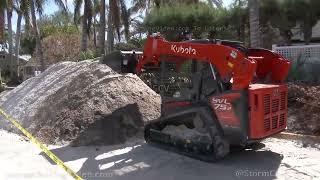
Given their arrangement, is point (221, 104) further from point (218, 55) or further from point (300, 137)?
point (300, 137)

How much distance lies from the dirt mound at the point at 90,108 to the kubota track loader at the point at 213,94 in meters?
1.00

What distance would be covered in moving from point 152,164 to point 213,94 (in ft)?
5.29

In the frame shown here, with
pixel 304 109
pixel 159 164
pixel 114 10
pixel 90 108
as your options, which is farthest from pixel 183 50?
pixel 114 10

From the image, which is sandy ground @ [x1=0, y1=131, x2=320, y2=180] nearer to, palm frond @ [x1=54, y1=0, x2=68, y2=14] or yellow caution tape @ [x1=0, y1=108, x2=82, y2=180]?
yellow caution tape @ [x1=0, y1=108, x2=82, y2=180]

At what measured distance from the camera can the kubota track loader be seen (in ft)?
27.9

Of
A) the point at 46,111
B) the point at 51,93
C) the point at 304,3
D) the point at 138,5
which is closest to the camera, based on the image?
the point at 46,111

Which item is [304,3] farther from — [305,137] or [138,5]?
[138,5]

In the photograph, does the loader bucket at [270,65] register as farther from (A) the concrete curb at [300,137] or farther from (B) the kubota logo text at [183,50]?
(A) the concrete curb at [300,137]

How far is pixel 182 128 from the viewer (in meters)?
9.87

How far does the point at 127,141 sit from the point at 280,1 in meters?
15.8

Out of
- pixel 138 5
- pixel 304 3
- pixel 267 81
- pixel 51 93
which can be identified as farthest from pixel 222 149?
pixel 138 5

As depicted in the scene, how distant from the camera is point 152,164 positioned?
9133mm

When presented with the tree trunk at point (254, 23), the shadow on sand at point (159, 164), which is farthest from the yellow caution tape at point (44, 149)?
the tree trunk at point (254, 23)

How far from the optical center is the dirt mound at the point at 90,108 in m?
11.3
